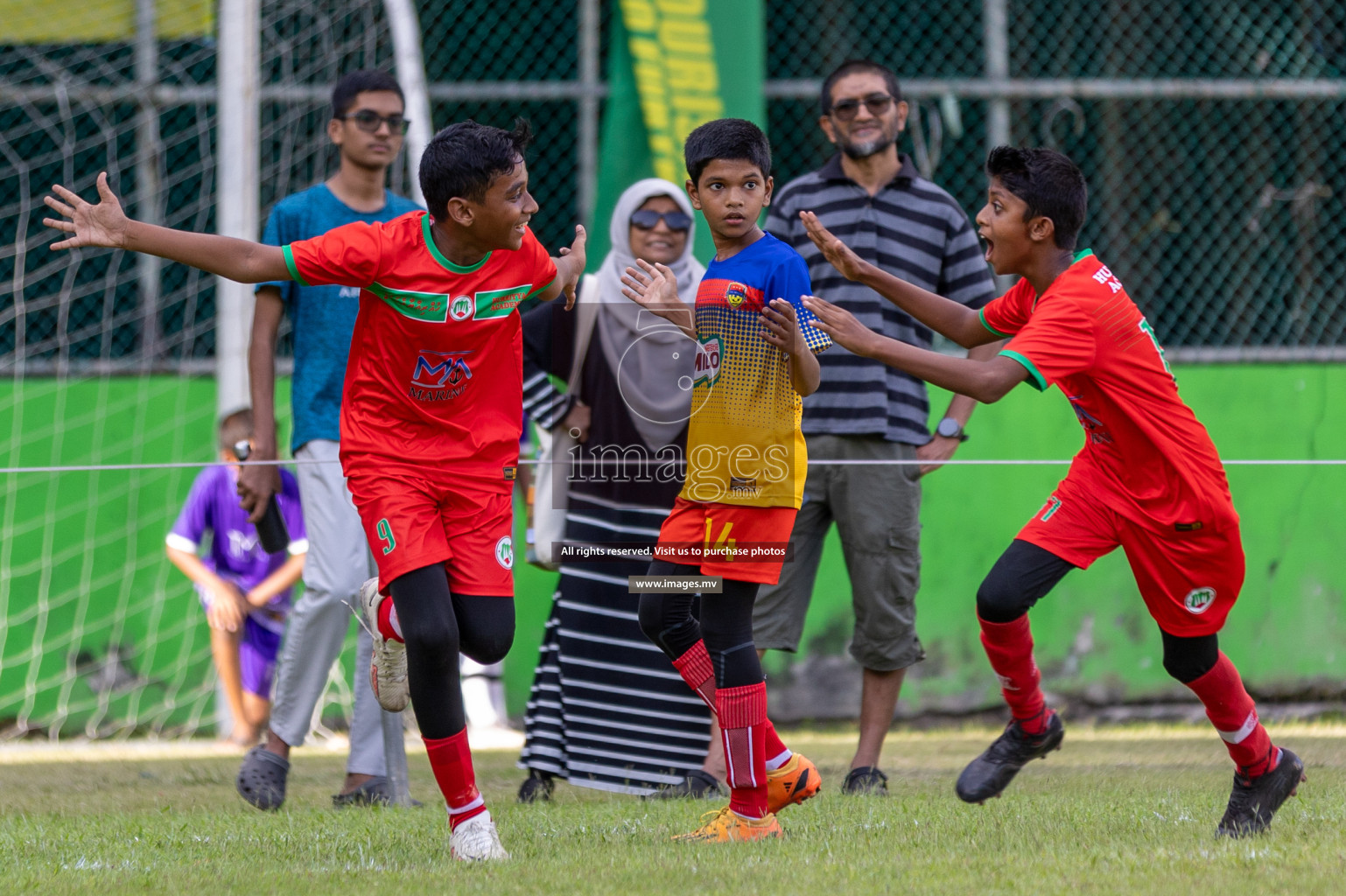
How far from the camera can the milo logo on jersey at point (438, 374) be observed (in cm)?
354

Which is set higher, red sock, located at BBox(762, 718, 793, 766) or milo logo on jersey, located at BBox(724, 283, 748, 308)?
milo logo on jersey, located at BBox(724, 283, 748, 308)

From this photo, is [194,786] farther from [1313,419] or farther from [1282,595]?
[1313,419]

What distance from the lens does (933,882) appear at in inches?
115

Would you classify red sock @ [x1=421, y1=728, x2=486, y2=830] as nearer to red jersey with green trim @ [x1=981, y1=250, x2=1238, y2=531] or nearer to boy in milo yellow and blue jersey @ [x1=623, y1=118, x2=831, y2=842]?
boy in milo yellow and blue jersey @ [x1=623, y1=118, x2=831, y2=842]

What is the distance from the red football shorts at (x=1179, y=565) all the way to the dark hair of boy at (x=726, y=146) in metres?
1.24

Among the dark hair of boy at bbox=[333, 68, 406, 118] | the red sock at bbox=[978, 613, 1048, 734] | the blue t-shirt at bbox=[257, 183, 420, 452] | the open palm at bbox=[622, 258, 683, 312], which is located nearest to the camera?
the open palm at bbox=[622, 258, 683, 312]

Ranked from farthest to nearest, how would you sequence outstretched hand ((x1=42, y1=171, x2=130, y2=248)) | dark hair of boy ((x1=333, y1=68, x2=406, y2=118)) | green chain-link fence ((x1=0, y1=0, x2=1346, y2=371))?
green chain-link fence ((x1=0, y1=0, x2=1346, y2=371)), dark hair of boy ((x1=333, y1=68, x2=406, y2=118)), outstretched hand ((x1=42, y1=171, x2=130, y2=248))

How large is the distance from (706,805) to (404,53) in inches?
160

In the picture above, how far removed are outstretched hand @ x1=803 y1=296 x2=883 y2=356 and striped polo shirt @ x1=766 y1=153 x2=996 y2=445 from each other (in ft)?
A: 4.17

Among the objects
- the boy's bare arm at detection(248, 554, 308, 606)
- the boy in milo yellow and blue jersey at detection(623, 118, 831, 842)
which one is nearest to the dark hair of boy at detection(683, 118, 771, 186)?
the boy in milo yellow and blue jersey at detection(623, 118, 831, 842)

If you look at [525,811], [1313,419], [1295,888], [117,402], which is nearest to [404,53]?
[117,402]

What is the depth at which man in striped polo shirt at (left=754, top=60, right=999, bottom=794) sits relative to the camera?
15.1ft

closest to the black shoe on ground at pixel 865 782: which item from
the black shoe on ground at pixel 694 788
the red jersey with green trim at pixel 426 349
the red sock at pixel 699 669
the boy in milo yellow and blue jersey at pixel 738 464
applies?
the black shoe on ground at pixel 694 788

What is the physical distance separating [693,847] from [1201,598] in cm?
139
